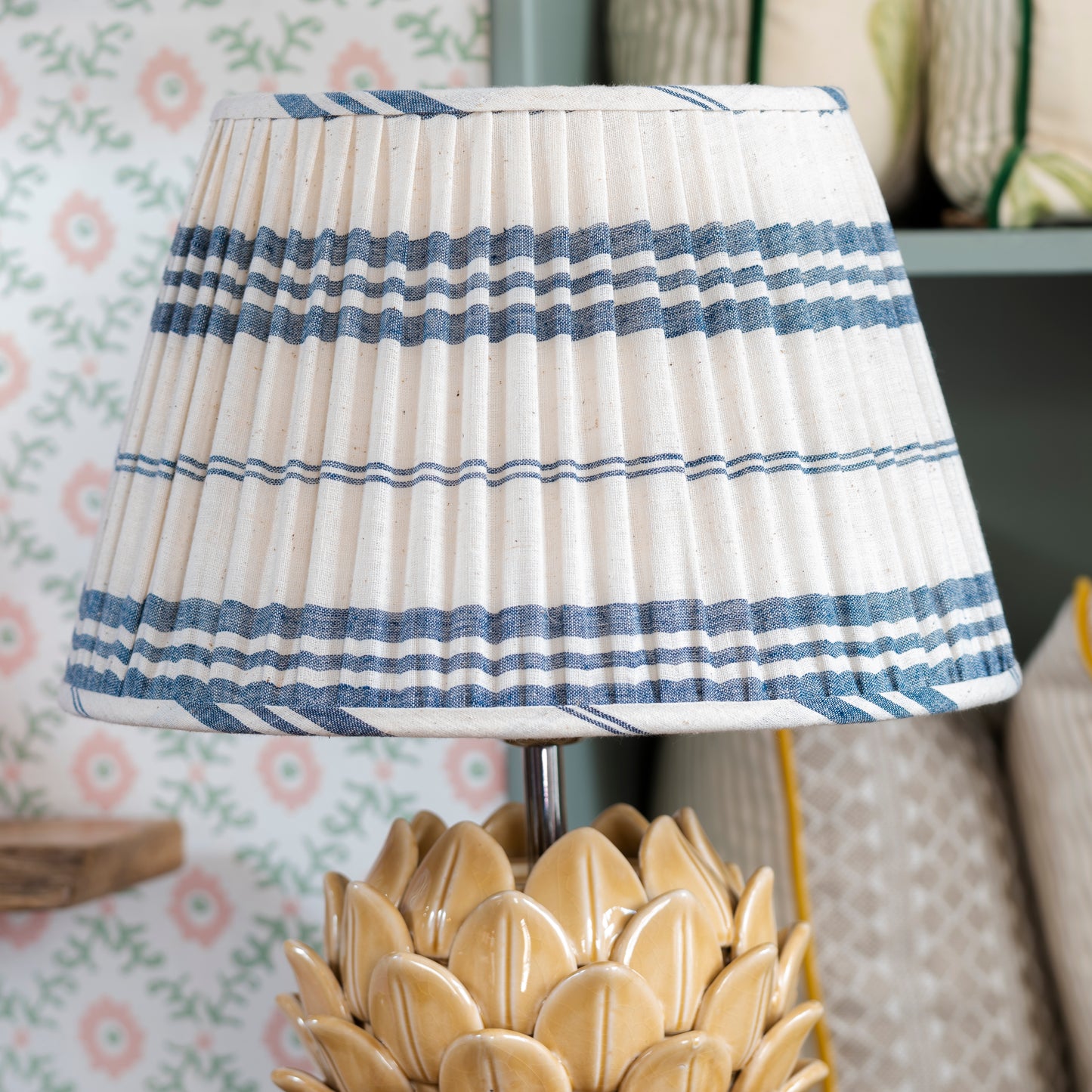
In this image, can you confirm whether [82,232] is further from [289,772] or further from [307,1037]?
[307,1037]

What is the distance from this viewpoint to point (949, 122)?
868 millimetres

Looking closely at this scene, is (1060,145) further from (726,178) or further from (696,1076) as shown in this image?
(696,1076)

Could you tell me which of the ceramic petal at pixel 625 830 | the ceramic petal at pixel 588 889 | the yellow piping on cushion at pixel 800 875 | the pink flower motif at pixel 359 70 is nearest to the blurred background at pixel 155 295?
the pink flower motif at pixel 359 70

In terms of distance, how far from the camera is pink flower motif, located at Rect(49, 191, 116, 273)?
95 centimetres

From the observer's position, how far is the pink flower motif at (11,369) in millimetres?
964

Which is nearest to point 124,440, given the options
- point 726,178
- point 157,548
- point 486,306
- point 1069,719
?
point 157,548

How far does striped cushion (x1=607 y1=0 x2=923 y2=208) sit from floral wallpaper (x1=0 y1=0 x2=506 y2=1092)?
0.18 m

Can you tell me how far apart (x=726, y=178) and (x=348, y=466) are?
19 cm

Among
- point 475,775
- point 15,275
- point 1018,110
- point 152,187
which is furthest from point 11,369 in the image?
point 1018,110

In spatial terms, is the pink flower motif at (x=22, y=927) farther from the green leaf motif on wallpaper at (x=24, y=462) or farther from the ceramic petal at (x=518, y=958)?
the ceramic petal at (x=518, y=958)

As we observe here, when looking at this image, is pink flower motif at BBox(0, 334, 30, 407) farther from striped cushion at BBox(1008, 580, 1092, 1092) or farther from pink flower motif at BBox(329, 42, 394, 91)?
striped cushion at BBox(1008, 580, 1092, 1092)

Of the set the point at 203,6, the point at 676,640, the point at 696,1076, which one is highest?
the point at 203,6

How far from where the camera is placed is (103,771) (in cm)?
98

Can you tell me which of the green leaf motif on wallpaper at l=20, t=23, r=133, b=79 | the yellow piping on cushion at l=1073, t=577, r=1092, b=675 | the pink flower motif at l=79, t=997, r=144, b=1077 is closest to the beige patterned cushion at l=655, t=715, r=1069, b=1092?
the yellow piping on cushion at l=1073, t=577, r=1092, b=675
